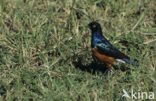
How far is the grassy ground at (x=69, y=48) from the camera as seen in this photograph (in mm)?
5648

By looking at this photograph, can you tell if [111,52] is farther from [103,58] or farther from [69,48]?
[69,48]

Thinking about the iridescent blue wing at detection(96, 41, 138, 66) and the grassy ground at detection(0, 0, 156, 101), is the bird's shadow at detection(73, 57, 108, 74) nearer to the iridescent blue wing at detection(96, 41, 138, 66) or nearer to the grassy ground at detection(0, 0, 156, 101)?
the grassy ground at detection(0, 0, 156, 101)

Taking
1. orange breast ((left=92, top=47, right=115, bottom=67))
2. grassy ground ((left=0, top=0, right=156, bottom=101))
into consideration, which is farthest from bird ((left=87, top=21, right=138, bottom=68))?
grassy ground ((left=0, top=0, right=156, bottom=101))

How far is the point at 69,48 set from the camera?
7.07 meters

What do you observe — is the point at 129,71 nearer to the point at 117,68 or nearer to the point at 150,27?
the point at 117,68

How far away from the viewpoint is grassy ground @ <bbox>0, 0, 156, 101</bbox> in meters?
5.65

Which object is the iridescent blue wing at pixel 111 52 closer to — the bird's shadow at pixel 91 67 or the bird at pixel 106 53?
the bird at pixel 106 53

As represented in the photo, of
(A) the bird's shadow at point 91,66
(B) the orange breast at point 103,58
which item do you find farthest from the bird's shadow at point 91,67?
(B) the orange breast at point 103,58

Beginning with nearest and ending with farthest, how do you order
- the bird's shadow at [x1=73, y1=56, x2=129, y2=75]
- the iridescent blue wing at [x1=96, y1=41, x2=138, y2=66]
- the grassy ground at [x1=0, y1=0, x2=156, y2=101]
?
the grassy ground at [x1=0, y1=0, x2=156, y2=101] < the iridescent blue wing at [x1=96, y1=41, x2=138, y2=66] < the bird's shadow at [x1=73, y1=56, x2=129, y2=75]

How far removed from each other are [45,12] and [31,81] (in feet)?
8.25

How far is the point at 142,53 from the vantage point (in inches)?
276

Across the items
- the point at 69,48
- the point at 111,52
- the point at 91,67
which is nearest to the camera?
the point at 111,52

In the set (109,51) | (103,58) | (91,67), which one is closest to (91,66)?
(91,67)

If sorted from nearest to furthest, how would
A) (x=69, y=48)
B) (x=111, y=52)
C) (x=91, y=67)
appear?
(x=111, y=52), (x=91, y=67), (x=69, y=48)
